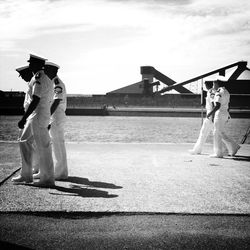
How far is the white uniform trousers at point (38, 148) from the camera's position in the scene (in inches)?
180

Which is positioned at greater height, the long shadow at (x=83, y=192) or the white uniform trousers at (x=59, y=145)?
the white uniform trousers at (x=59, y=145)

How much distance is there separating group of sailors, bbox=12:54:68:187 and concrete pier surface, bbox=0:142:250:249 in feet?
0.87

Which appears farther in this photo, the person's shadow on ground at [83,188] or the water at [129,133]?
the water at [129,133]

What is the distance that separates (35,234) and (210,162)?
15.3ft

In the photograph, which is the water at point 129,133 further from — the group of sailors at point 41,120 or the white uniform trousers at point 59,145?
the group of sailors at point 41,120

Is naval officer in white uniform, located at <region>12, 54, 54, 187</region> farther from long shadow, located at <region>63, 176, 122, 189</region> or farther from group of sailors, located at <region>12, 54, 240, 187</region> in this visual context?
long shadow, located at <region>63, 176, 122, 189</region>

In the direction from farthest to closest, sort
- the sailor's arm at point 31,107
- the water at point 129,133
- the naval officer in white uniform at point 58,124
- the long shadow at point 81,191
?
the water at point 129,133
the naval officer in white uniform at point 58,124
the sailor's arm at point 31,107
the long shadow at point 81,191

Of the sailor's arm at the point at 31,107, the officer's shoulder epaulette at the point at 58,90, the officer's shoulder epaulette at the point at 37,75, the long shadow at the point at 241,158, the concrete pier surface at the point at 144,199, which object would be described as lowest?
the long shadow at the point at 241,158

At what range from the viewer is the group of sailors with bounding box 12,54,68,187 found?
4.48 meters

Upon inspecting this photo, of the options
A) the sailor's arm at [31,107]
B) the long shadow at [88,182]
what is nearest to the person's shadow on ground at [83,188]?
the long shadow at [88,182]

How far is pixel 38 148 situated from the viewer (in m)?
4.61

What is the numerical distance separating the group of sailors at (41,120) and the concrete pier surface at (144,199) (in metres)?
0.26

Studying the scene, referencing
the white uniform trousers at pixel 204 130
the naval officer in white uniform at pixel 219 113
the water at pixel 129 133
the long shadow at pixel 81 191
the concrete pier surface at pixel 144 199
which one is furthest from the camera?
the water at pixel 129 133

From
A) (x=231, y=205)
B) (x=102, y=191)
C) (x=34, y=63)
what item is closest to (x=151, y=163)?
(x=102, y=191)
